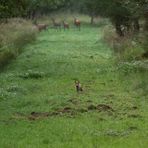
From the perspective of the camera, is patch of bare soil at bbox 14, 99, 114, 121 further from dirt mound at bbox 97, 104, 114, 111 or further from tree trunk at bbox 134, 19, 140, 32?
tree trunk at bbox 134, 19, 140, 32

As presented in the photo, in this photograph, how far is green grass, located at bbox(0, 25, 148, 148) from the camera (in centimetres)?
1207

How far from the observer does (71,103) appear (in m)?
16.2

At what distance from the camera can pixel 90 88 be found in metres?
19.1

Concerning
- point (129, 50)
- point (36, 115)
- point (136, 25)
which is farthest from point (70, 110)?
point (136, 25)

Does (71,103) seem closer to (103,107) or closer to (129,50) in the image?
(103,107)

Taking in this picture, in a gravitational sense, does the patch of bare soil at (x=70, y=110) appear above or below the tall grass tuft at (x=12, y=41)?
above

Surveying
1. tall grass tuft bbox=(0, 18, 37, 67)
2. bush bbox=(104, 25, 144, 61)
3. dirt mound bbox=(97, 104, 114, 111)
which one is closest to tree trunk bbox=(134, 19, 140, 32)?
bush bbox=(104, 25, 144, 61)

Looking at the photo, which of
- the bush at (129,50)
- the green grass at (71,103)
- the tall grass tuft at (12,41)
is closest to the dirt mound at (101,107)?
the green grass at (71,103)

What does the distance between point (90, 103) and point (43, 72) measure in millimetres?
7549

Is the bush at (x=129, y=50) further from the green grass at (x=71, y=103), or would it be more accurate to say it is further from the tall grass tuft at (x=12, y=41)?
the tall grass tuft at (x=12, y=41)

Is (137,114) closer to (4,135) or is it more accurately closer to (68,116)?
(68,116)

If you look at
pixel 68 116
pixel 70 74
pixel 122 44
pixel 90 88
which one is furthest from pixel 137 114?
pixel 122 44

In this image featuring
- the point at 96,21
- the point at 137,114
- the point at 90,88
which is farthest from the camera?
the point at 96,21

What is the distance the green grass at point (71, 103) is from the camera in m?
12.1
